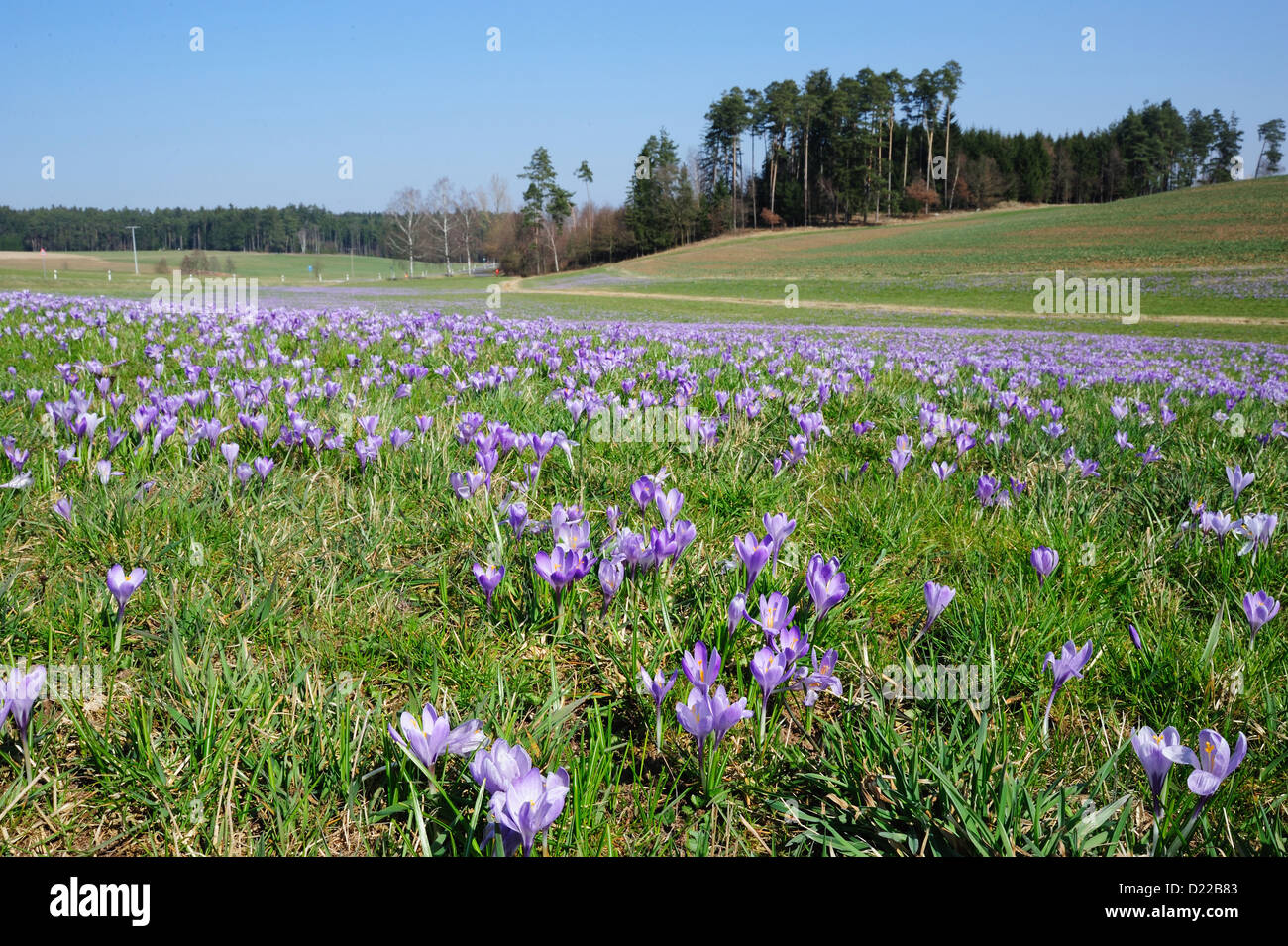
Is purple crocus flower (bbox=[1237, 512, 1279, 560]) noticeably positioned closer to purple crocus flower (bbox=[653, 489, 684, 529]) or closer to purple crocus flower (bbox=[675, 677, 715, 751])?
purple crocus flower (bbox=[653, 489, 684, 529])

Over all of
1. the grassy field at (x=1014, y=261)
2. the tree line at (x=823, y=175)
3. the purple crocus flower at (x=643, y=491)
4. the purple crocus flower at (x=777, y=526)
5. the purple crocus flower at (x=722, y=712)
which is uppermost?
the tree line at (x=823, y=175)

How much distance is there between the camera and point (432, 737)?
4.53 feet

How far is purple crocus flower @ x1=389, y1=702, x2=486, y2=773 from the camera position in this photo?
1.37m

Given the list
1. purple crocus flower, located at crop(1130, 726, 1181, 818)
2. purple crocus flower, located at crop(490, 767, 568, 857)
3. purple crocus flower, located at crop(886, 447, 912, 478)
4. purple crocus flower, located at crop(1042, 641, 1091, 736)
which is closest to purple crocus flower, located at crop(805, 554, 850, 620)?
purple crocus flower, located at crop(1042, 641, 1091, 736)

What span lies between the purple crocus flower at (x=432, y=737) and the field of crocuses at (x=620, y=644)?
0.03ft

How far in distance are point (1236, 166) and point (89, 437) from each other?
169 metres

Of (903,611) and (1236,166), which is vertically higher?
(1236,166)

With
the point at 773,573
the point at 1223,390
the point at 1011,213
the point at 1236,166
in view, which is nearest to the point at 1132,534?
the point at 773,573

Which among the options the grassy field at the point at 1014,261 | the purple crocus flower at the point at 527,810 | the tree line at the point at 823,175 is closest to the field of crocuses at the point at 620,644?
the purple crocus flower at the point at 527,810

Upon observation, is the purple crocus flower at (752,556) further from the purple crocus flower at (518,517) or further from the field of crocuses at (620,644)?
the purple crocus flower at (518,517)

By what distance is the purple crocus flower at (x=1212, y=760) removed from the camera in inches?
50.8

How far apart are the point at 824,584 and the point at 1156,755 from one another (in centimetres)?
82
